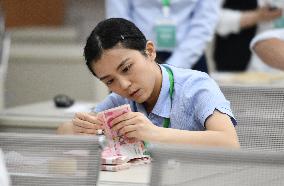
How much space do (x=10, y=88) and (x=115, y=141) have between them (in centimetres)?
413

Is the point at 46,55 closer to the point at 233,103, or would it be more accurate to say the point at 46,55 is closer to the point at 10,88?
the point at 10,88

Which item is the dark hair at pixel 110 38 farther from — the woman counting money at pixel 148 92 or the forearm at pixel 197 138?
the forearm at pixel 197 138

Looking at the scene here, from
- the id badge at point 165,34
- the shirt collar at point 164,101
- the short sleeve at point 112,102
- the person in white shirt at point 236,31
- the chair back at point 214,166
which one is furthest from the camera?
the person in white shirt at point 236,31

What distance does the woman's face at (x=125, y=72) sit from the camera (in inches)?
90.7

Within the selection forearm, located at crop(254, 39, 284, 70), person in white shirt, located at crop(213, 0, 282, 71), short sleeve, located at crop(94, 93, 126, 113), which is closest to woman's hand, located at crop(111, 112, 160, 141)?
short sleeve, located at crop(94, 93, 126, 113)

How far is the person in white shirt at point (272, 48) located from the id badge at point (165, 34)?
0.62 meters

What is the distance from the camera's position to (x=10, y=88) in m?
6.28

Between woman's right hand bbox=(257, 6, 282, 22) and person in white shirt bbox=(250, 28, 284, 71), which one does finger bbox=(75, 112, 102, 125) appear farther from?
woman's right hand bbox=(257, 6, 282, 22)

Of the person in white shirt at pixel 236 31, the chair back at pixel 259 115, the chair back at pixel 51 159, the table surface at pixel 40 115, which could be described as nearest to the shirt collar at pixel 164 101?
the chair back at pixel 259 115

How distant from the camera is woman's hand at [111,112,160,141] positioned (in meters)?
2.17

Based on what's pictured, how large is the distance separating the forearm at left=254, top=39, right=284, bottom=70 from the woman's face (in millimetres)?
1233

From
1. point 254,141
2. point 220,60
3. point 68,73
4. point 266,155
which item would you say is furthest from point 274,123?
point 68,73

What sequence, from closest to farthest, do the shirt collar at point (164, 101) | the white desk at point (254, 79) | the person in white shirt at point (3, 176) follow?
the person in white shirt at point (3, 176) → the shirt collar at point (164, 101) → the white desk at point (254, 79)

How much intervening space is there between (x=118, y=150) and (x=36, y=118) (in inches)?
63.2
